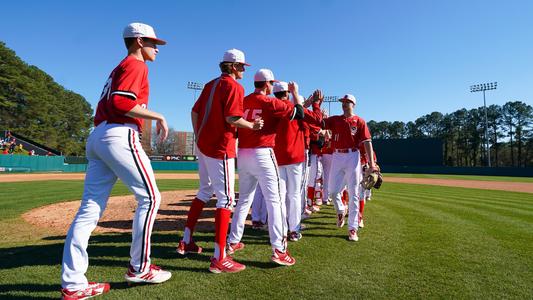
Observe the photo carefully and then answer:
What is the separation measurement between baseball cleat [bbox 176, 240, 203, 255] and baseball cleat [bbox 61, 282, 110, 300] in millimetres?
1123

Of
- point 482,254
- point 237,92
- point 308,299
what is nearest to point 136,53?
point 237,92

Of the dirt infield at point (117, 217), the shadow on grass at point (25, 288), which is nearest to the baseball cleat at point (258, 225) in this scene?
the dirt infield at point (117, 217)

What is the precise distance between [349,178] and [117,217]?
4.55 metres

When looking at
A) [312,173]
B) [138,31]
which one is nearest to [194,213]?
[138,31]

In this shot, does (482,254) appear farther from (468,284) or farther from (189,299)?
(189,299)

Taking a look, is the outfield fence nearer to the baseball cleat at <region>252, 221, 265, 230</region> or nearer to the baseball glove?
the baseball cleat at <region>252, 221, 265, 230</region>

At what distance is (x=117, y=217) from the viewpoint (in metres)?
6.12

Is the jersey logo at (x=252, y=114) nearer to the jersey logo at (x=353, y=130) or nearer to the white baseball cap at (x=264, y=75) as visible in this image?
the white baseball cap at (x=264, y=75)

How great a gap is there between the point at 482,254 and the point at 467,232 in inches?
53.8

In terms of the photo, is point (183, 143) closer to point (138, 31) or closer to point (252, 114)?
point (252, 114)

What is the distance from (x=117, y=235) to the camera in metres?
4.59

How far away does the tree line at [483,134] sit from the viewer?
6825 cm

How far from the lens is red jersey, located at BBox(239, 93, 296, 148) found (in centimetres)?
347

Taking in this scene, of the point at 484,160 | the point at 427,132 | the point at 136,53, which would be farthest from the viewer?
the point at 427,132
